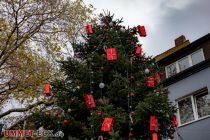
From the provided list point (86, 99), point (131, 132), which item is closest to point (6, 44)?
point (86, 99)

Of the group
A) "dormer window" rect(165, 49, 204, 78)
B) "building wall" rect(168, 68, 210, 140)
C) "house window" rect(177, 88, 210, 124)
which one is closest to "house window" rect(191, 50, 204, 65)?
"dormer window" rect(165, 49, 204, 78)

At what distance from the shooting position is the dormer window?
57.0 ft

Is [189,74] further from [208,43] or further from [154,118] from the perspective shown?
→ [154,118]

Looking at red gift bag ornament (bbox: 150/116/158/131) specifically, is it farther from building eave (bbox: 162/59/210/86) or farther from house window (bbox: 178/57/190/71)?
house window (bbox: 178/57/190/71)

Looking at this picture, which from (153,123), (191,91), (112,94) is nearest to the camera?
(153,123)

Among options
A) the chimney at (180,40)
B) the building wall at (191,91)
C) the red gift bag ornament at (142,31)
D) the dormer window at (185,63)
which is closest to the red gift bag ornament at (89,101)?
the red gift bag ornament at (142,31)

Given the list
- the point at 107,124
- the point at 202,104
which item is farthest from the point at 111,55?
the point at 202,104

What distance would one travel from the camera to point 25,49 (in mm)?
14453

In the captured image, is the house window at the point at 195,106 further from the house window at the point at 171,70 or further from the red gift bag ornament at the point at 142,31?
the red gift bag ornament at the point at 142,31

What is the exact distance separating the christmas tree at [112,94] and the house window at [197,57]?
7694 millimetres

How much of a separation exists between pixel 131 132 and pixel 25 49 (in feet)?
25.6

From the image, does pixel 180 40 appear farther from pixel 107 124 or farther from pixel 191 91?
pixel 107 124

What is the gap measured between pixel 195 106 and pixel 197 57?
114 inches

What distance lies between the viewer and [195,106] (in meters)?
16.3
